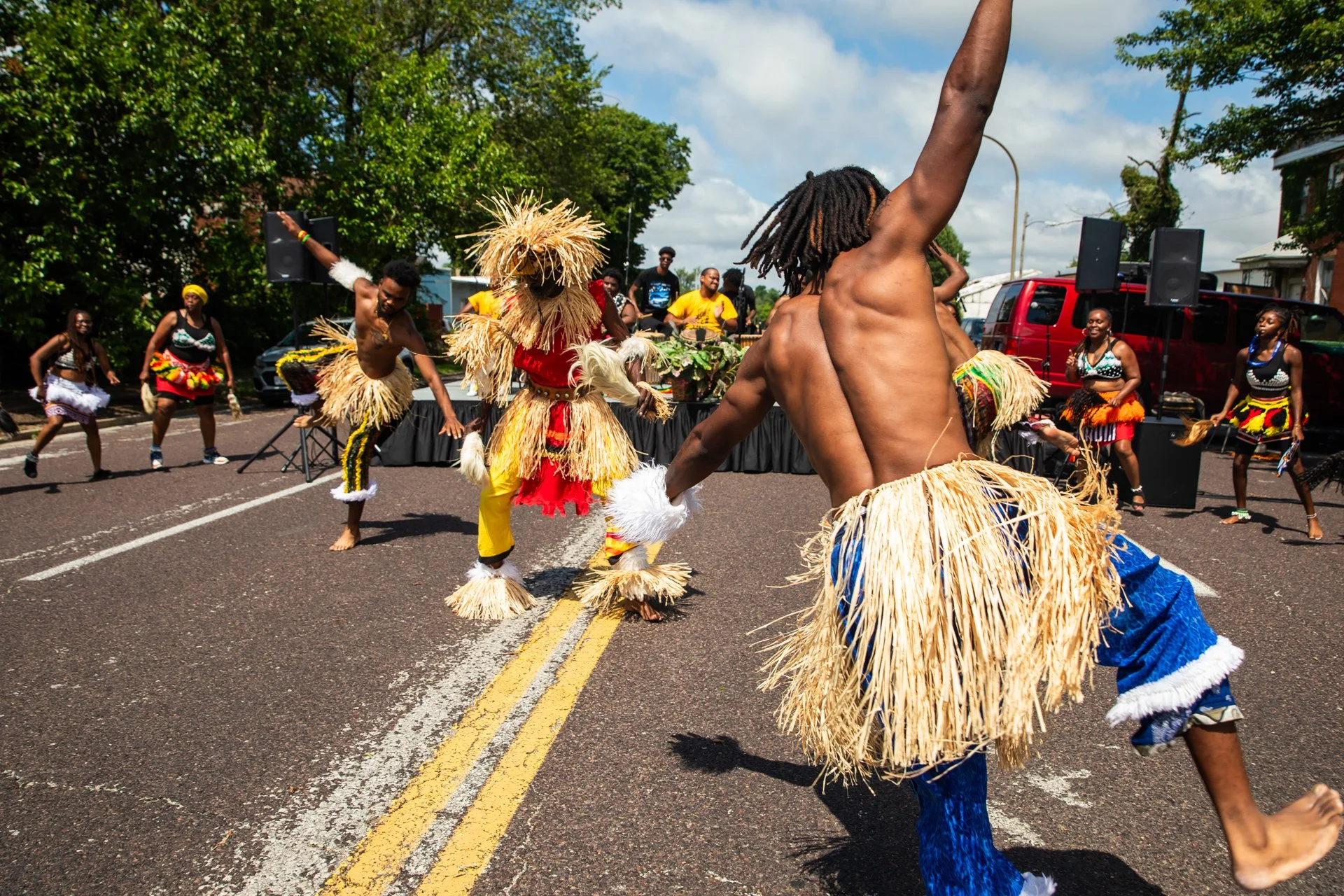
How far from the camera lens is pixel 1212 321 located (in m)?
13.5

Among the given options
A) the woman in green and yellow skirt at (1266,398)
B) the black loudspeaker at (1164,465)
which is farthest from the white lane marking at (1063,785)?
the black loudspeaker at (1164,465)

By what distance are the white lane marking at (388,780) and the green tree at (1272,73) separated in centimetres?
1414

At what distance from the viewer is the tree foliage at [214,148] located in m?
13.7

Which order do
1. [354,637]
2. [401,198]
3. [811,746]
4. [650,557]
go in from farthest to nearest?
[401,198]
[650,557]
[354,637]
[811,746]

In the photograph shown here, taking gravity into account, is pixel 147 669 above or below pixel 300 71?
below

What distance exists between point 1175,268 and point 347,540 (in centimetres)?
933

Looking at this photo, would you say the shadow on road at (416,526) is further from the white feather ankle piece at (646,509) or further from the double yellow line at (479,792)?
the white feather ankle piece at (646,509)

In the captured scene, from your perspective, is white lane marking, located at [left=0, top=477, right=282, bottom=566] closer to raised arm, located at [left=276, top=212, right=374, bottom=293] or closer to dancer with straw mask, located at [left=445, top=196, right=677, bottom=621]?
raised arm, located at [left=276, top=212, right=374, bottom=293]

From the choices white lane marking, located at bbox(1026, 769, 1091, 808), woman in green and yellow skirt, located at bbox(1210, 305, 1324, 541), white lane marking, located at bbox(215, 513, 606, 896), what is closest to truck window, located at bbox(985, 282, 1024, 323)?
woman in green and yellow skirt, located at bbox(1210, 305, 1324, 541)

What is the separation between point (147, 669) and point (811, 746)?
10.1 ft

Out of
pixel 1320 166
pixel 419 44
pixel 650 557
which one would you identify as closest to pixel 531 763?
pixel 650 557

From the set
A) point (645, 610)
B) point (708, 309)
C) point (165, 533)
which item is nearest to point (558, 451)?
point (645, 610)

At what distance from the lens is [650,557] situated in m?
5.80

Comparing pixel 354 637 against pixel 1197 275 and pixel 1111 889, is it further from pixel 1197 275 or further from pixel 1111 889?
pixel 1197 275
